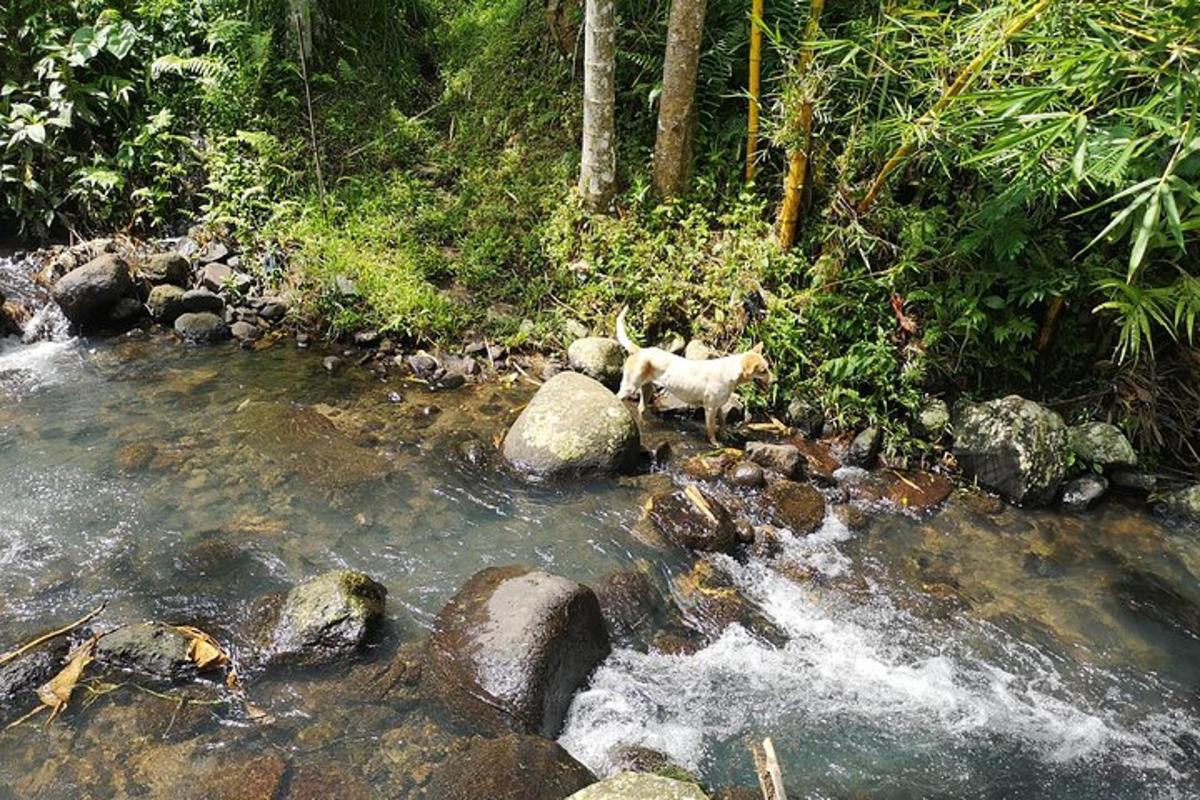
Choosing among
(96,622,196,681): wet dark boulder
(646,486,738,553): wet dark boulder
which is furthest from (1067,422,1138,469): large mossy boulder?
(96,622,196,681): wet dark boulder

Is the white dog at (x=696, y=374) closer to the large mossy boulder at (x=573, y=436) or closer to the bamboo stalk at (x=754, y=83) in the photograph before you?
the large mossy boulder at (x=573, y=436)

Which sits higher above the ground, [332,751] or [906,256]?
[906,256]

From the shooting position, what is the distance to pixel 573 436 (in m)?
6.74

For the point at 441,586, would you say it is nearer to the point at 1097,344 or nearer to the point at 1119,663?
the point at 1119,663

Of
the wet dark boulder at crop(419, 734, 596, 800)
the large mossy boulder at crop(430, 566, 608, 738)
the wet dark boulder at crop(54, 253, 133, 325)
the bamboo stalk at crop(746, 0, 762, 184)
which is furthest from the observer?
the wet dark boulder at crop(54, 253, 133, 325)

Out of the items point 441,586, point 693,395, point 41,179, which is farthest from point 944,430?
point 41,179

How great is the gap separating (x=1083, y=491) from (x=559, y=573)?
478 cm

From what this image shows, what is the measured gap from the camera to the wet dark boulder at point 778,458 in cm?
693

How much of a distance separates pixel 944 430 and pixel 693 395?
2418mm

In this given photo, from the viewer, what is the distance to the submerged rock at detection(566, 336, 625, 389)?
26.3 feet

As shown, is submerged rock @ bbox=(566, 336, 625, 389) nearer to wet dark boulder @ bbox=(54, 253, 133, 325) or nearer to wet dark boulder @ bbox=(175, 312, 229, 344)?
wet dark boulder @ bbox=(175, 312, 229, 344)

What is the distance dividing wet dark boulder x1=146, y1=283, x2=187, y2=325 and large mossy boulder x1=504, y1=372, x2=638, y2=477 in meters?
4.66

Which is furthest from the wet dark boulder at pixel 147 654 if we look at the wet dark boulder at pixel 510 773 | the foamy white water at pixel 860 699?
the foamy white water at pixel 860 699

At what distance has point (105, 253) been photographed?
9.45 m
